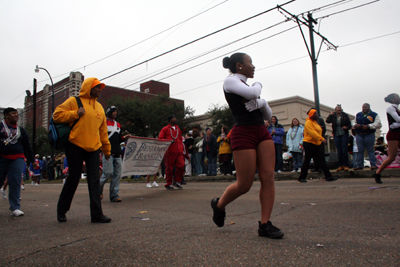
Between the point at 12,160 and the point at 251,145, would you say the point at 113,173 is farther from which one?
the point at 251,145

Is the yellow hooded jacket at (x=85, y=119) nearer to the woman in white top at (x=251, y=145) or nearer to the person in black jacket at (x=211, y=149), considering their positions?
the woman in white top at (x=251, y=145)

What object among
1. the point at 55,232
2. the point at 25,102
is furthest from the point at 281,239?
the point at 25,102

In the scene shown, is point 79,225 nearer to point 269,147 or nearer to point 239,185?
point 239,185

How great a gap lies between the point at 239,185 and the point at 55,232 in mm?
2190

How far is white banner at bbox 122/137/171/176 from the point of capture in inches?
331

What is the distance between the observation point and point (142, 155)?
29.1 ft

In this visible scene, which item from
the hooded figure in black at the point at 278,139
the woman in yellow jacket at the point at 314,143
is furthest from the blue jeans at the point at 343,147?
the hooded figure in black at the point at 278,139

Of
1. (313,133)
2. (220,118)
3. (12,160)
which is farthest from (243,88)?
(220,118)

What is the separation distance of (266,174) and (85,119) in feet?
8.34

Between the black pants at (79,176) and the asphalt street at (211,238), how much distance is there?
0.26m

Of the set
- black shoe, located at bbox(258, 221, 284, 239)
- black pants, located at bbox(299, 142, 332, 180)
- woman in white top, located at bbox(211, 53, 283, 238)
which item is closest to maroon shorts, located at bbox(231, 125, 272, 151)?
woman in white top, located at bbox(211, 53, 283, 238)

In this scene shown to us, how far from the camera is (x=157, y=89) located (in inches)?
2420

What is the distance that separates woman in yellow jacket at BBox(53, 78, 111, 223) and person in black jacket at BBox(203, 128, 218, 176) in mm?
9420

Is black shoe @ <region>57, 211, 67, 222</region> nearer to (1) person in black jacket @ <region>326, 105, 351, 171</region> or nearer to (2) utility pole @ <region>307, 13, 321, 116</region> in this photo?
(1) person in black jacket @ <region>326, 105, 351, 171</region>
